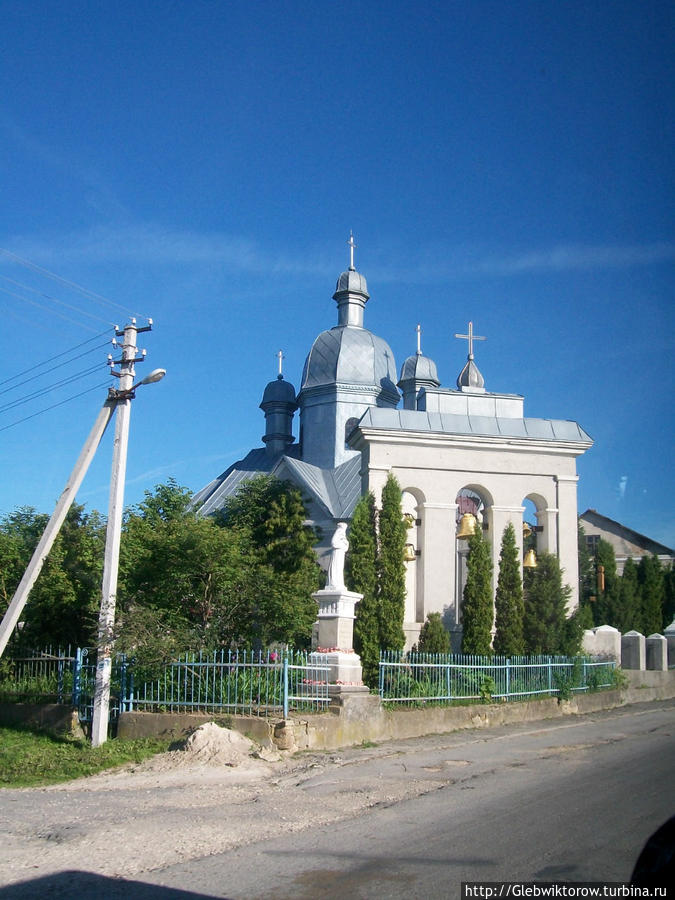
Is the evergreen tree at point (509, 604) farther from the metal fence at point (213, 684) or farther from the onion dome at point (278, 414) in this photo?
the onion dome at point (278, 414)

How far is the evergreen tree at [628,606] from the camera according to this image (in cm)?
3075

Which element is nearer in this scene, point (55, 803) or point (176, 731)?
point (55, 803)

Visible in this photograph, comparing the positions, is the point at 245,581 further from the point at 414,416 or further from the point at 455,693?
the point at 414,416

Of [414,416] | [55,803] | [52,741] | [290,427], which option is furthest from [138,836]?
[290,427]

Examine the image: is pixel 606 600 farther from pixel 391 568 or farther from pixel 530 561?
pixel 391 568

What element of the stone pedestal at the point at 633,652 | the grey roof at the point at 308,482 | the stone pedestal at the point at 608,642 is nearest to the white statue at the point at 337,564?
the stone pedestal at the point at 608,642

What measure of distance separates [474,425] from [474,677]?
832 cm

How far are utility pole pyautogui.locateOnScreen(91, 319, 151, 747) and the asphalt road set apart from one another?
3.48 meters

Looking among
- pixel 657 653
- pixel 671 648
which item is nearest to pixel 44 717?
pixel 657 653

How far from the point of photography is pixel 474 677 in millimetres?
14953

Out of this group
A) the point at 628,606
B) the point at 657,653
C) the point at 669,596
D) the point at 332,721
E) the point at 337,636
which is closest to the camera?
the point at 332,721

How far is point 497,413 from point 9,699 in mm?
14119

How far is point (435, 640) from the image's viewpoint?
61.8ft

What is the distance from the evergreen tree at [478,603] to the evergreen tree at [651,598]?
14132mm
